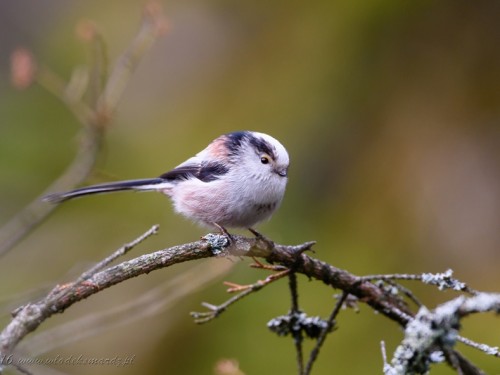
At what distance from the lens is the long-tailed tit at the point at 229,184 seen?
3.04 meters

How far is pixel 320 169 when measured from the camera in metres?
4.61

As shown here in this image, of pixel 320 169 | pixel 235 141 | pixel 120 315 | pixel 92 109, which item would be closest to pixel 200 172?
pixel 235 141

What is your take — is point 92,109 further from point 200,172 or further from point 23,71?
point 200,172

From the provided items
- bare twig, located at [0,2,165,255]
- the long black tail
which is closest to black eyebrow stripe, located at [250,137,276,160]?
the long black tail

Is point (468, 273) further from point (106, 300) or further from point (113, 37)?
point (113, 37)

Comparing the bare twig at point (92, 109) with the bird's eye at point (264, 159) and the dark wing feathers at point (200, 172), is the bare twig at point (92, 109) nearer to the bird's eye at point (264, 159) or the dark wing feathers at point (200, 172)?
the dark wing feathers at point (200, 172)

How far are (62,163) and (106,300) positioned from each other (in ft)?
4.98

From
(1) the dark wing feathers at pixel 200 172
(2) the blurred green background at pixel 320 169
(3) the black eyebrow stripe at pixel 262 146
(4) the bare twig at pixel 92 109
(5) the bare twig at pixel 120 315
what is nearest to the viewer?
(5) the bare twig at pixel 120 315

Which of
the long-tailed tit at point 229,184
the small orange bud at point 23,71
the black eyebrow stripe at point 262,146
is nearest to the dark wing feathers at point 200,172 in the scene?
the long-tailed tit at point 229,184

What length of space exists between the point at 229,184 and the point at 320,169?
1604 mm

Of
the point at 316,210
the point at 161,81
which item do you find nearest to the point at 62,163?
the point at 161,81

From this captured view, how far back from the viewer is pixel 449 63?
4633 millimetres

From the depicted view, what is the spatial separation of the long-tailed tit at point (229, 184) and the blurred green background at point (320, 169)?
659mm

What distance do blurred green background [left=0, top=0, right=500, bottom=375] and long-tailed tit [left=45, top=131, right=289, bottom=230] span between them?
66 cm
